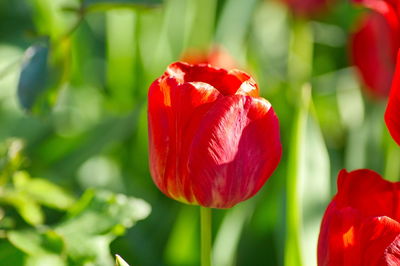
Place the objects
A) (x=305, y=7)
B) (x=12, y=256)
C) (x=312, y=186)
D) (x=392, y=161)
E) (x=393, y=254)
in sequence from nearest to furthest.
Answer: (x=393, y=254) < (x=12, y=256) < (x=312, y=186) < (x=392, y=161) < (x=305, y=7)

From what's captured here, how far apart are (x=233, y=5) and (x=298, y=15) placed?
0.13m

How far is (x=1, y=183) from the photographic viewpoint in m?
0.81

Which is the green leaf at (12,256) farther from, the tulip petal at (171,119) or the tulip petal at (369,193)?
the tulip petal at (369,193)

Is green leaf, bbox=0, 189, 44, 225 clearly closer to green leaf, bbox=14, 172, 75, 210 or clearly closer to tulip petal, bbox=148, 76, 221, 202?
green leaf, bbox=14, 172, 75, 210

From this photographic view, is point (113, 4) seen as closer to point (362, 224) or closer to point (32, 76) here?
point (32, 76)

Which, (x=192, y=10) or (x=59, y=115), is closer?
(x=59, y=115)

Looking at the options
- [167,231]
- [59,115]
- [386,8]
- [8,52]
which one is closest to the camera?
[386,8]

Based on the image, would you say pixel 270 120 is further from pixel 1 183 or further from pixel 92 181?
pixel 92 181

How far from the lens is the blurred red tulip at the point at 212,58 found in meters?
1.24

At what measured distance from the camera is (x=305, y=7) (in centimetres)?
141

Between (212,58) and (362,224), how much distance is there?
2.30 ft

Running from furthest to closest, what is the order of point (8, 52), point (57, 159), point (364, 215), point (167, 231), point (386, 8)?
point (8, 52), point (57, 159), point (167, 231), point (386, 8), point (364, 215)

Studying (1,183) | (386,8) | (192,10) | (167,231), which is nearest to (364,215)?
(386,8)

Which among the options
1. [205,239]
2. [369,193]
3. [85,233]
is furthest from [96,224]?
[369,193]
